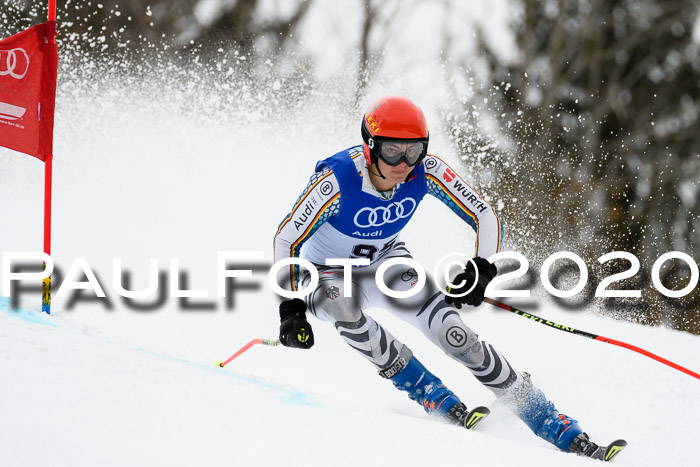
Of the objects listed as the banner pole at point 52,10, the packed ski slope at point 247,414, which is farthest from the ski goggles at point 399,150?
the banner pole at point 52,10

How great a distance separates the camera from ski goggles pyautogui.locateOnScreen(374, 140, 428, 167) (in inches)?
121

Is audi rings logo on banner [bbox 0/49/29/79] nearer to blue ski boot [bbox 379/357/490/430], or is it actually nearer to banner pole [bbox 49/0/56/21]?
banner pole [bbox 49/0/56/21]

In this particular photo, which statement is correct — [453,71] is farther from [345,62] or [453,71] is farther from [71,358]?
[71,358]

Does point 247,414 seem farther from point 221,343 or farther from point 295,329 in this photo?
point 221,343

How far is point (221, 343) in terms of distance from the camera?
4.86m

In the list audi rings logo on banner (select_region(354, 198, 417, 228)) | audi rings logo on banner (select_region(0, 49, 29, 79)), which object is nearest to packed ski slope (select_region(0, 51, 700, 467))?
audi rings logo on banner (select_region(354, 198, 417, 228))

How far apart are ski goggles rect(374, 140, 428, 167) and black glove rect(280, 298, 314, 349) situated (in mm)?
767

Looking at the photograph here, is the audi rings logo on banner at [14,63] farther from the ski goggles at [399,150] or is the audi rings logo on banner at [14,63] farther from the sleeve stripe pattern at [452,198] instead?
the sleeve stripe pattern at [452,198]

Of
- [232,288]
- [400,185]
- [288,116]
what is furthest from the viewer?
[288,116]

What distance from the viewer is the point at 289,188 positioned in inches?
303

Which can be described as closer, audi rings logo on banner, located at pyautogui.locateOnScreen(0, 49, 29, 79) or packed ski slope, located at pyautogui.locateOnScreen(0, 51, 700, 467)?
packed ski slope, located at pyautogui.locateOnScreen(0, 51, 700, 467)

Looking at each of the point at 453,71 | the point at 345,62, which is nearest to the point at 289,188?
the point at 345,62

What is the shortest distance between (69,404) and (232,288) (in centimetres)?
397

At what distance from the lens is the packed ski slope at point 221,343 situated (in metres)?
1.85
